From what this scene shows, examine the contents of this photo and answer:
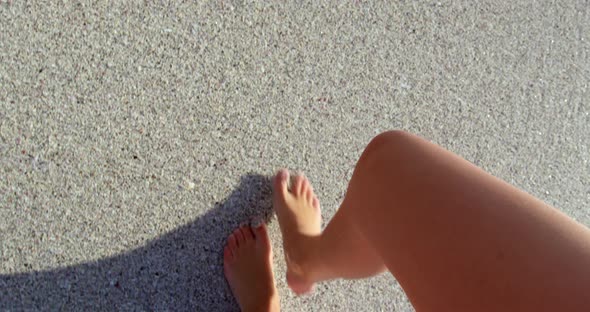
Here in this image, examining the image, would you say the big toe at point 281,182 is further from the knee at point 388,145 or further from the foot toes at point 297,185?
the knee at point 388,145

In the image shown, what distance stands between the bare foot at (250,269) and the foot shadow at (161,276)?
28mm

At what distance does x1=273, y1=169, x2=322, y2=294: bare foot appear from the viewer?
127cm

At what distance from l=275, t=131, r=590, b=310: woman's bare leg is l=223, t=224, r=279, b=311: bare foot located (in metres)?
0.45

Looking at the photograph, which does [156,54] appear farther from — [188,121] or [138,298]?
[138,298]

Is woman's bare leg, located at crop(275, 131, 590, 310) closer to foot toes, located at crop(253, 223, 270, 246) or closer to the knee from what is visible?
the knee

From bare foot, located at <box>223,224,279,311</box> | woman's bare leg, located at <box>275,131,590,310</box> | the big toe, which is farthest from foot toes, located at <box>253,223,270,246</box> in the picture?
woman's bare leg, located at <box>275,131,590,310</box>

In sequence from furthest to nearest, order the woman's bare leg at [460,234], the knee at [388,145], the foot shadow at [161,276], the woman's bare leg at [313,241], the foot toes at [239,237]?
the foot toes at [239,237] → the foot shadow at [161,276] → the woman's bare leg at [313,241] → the knee at [388,145] → the woman's bare leg at [460,234]

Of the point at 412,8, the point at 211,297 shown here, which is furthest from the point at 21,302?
the point at 412,8

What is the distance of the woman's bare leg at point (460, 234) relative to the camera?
64 cm

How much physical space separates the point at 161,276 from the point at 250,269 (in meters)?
0.22

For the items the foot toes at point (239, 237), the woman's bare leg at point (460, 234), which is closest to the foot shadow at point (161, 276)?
the foot toes at point (239, 237)

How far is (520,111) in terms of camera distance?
1636 mm

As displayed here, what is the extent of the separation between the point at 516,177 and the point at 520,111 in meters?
0.21

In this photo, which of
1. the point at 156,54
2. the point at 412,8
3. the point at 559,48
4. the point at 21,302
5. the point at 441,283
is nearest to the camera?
the point at 441,283
